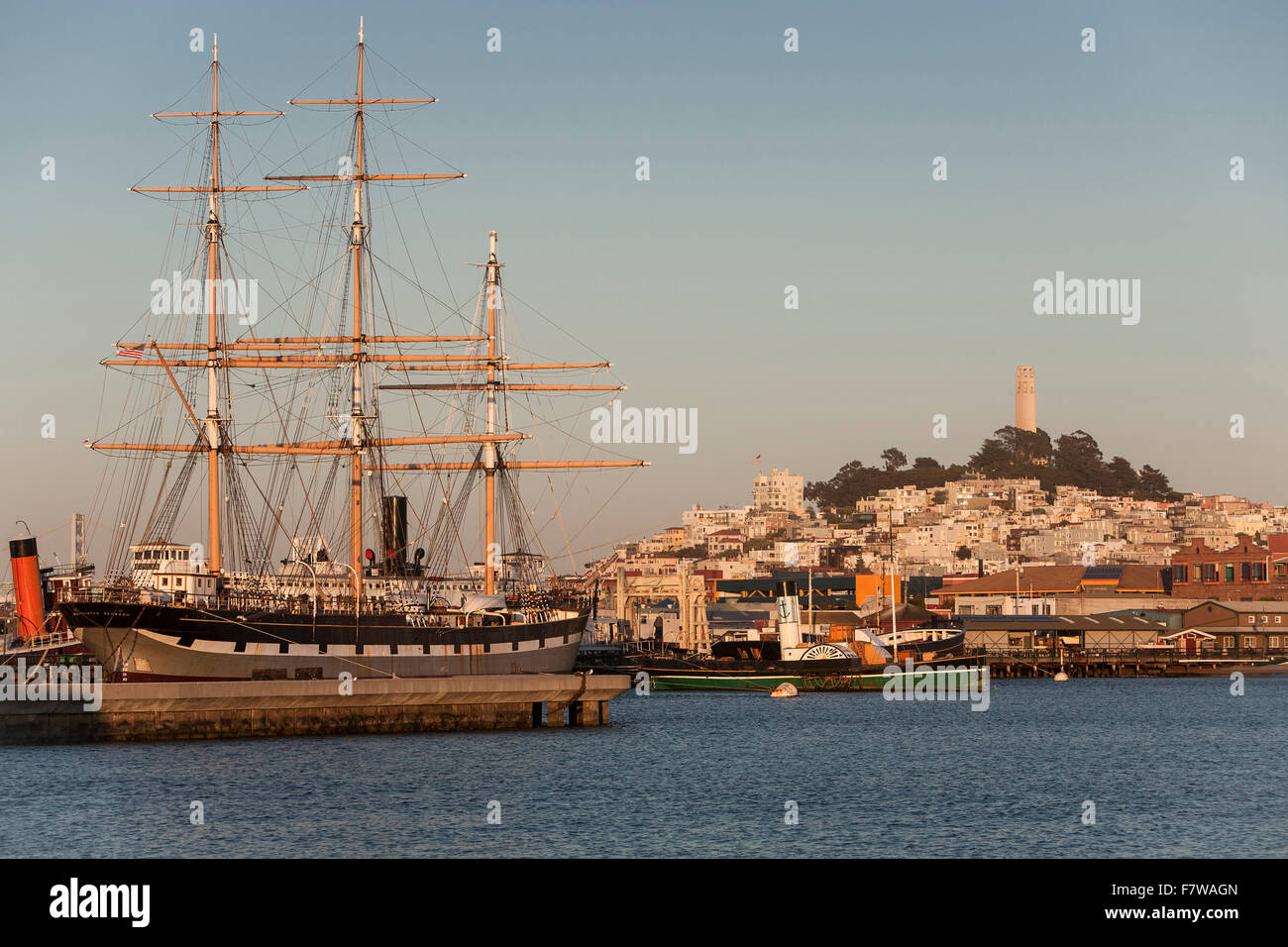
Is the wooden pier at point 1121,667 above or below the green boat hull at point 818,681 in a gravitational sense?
below

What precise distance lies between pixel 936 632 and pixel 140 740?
231ft

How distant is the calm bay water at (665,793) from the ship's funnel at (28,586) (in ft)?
115

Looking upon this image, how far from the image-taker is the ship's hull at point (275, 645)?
60.4m

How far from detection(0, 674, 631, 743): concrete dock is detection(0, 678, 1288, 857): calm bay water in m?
0.93

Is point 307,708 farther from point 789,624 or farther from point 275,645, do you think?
point 789,624

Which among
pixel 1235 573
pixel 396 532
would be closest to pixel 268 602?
pixel 396 532

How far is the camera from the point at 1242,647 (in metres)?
129

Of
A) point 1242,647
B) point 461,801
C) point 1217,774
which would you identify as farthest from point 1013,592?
point 461,801

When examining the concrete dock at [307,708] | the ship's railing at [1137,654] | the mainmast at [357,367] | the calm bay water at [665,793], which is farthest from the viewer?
the ship's railing at [1137,654]

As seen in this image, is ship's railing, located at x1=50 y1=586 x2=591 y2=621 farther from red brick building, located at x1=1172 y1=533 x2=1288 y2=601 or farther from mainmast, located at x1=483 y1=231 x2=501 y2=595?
red brick building, located at x1=1172 y1=533 x2=1288 y2=601

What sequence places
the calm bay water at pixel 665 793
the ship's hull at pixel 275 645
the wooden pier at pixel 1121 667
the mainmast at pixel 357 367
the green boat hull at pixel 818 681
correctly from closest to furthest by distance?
the calm bay water at pixel 665 793 < the ship's hull at pixel 275 645 < the mainmast at pixel 357 367 < the green boat hull at pixel 818 681 < the wooden pier at pixel 1121 667

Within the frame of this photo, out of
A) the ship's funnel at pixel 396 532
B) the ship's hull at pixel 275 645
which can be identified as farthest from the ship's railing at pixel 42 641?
the ship's hull at pixel 275 645

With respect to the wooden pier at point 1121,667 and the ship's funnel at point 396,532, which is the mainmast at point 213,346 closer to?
the ship's funnel at point 396,532
